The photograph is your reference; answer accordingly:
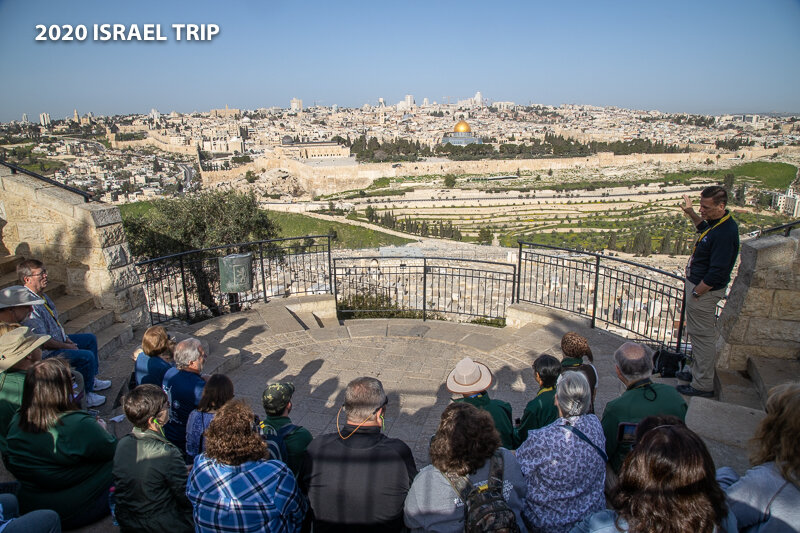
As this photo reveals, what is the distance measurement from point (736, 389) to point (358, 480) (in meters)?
3.43

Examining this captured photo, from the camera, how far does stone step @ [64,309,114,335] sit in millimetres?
5219

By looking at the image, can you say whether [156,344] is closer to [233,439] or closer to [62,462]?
[62,462]

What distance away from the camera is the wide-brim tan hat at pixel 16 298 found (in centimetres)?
354

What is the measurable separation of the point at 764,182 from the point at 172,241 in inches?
2925

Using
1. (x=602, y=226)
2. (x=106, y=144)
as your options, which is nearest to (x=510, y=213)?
(x=602, y=226)

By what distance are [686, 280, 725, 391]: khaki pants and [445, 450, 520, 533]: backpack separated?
279 cm

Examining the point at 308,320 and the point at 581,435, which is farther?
the point at 308,320

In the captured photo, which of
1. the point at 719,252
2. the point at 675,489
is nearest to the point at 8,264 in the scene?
the point at 675,489

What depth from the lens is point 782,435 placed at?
1803mm

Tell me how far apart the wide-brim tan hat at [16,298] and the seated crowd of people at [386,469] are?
0.79m

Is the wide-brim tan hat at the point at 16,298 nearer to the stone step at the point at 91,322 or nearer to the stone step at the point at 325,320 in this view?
the stone step at the point at 91,322

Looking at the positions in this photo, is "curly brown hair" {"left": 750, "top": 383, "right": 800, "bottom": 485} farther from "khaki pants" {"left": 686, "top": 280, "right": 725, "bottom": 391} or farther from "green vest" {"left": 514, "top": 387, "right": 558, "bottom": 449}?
"khaki pants" {"left": 686, "top": 280, "right": 725, "bottom": 391}

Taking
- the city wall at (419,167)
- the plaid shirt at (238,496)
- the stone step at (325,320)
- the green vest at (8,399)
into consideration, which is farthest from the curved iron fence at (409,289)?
the city wall at (419,167)

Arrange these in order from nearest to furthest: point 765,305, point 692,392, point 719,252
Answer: point 719,252 < point 765,305 < point 692,392
